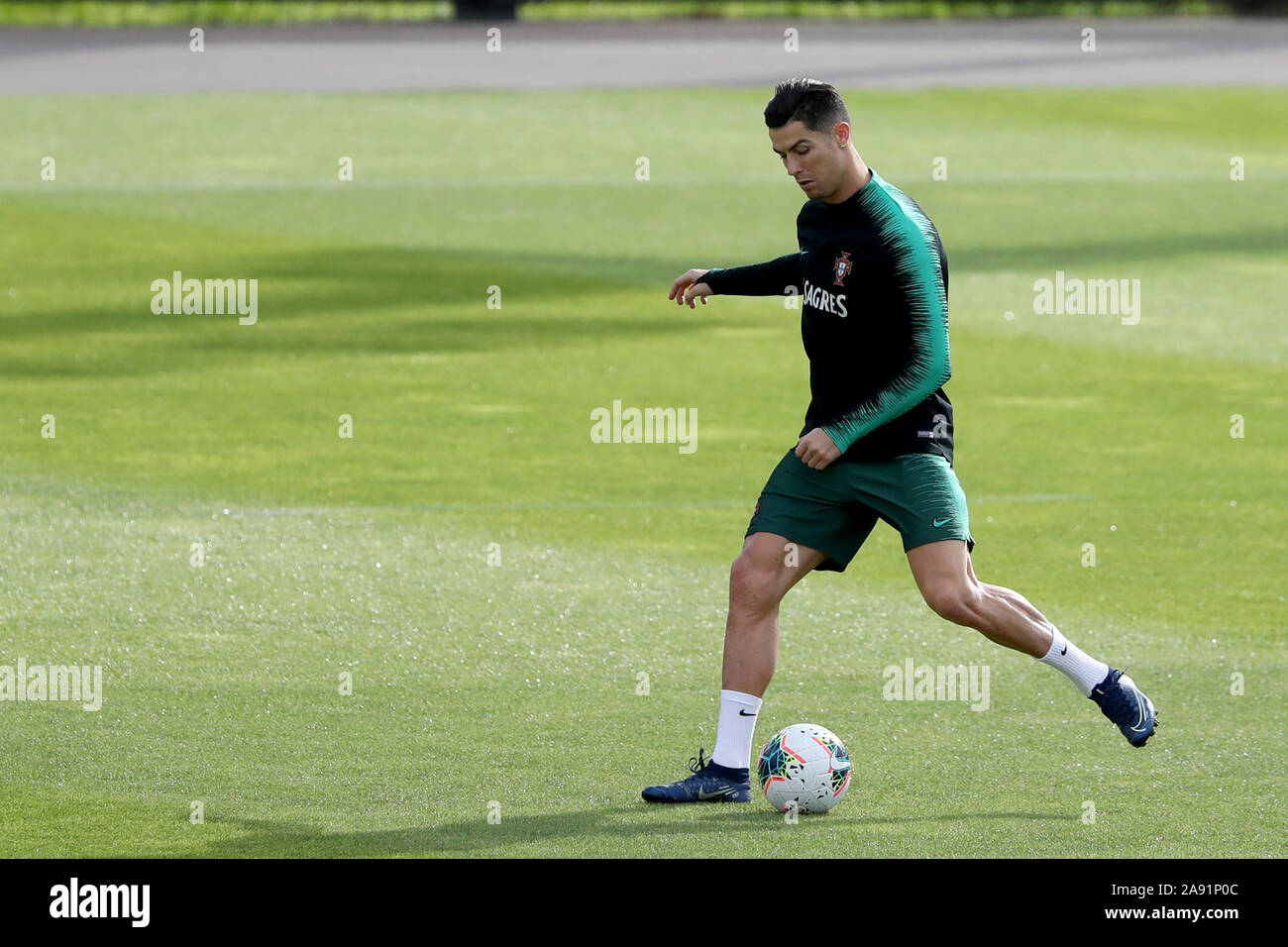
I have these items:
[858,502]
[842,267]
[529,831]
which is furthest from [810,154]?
[529,831]

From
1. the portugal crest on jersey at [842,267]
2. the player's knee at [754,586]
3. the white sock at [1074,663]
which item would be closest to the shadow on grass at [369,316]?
the player's knee at [754,586]

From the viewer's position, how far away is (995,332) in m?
17.6

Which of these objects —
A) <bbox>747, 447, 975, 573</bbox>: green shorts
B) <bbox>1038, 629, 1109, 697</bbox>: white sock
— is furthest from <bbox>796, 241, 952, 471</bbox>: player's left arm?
<bbox>1038, 629, 1109, 697</bbox>: white sock

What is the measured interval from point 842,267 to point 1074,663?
1.55 meters

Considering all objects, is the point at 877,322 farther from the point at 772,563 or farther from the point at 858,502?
the point at 772,563

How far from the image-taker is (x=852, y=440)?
23.5 ft

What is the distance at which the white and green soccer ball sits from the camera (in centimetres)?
715

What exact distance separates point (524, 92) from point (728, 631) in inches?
1005

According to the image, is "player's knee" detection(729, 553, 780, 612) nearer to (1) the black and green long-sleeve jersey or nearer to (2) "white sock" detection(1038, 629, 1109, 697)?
(1) the black and green long-sleeve jersey

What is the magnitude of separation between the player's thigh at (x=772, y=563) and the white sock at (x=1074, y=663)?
2.88ft

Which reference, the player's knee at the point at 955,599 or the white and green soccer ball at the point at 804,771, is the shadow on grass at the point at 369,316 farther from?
the player's knee at the point at 955,599

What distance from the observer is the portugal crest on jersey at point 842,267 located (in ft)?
23.5

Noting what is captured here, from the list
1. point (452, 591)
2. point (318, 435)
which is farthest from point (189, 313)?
point (452, 591)

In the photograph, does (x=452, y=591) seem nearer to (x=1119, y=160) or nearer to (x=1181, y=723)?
(x=1181, y=723)
